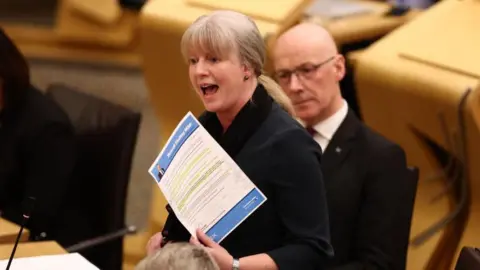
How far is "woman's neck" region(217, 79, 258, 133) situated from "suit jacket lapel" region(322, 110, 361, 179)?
2.17ft

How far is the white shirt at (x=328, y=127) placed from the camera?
228 centimetres

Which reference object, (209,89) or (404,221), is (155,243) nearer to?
(209,89)

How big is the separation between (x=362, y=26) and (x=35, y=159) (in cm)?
141

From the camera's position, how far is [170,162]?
5.30 feet

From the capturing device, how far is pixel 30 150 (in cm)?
257

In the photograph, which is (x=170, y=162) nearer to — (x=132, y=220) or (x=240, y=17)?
(x=240, y=17)

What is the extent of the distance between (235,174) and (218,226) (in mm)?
101

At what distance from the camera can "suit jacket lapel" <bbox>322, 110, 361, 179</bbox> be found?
2.23 metres

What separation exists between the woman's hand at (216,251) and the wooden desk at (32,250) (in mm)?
643

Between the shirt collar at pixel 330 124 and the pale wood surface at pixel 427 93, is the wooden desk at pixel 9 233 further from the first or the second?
the pale wood surface at pixel 427 93

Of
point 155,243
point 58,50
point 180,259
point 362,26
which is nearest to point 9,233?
point 155,243

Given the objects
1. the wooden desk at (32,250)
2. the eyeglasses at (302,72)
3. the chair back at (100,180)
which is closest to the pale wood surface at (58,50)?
the chair back at (100,180)

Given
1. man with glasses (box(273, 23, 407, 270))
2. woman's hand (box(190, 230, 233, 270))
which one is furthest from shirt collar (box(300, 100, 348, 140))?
woman's hand (box(190, 230, 233, 270))

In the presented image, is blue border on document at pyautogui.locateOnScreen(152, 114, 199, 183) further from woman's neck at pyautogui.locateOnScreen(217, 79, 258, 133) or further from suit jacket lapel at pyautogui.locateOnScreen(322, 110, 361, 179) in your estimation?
suit jacket lapel at pyautogui.locateOnScreen(322, 110, 361, 179)
